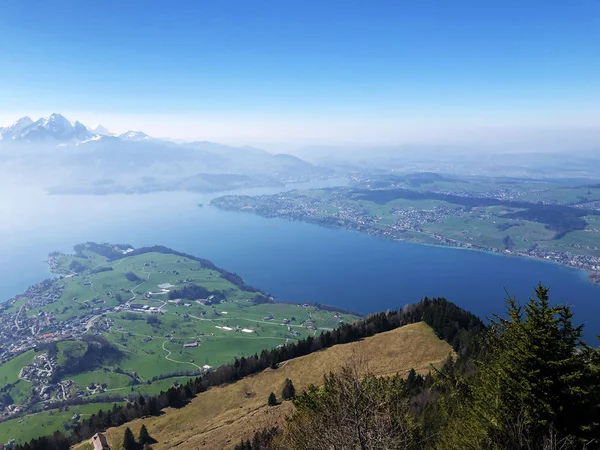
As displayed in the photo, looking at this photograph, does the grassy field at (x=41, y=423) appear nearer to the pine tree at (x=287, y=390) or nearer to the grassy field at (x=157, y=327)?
the grassy field at (x=157, y=327)

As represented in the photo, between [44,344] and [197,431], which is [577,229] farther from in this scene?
[44,344]

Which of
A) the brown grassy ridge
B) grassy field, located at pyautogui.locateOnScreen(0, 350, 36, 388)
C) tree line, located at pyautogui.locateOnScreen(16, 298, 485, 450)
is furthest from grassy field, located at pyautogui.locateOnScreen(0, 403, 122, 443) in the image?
the brown grassy ridge

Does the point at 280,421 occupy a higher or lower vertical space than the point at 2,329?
higher

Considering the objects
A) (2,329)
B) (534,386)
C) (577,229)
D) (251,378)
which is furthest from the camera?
(577,229)

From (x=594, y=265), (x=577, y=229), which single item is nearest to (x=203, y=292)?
(x=594, y=265)

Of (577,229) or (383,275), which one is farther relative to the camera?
(577,229)

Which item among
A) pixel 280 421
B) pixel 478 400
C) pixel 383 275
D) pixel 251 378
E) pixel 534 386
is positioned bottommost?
pixel 383 275
